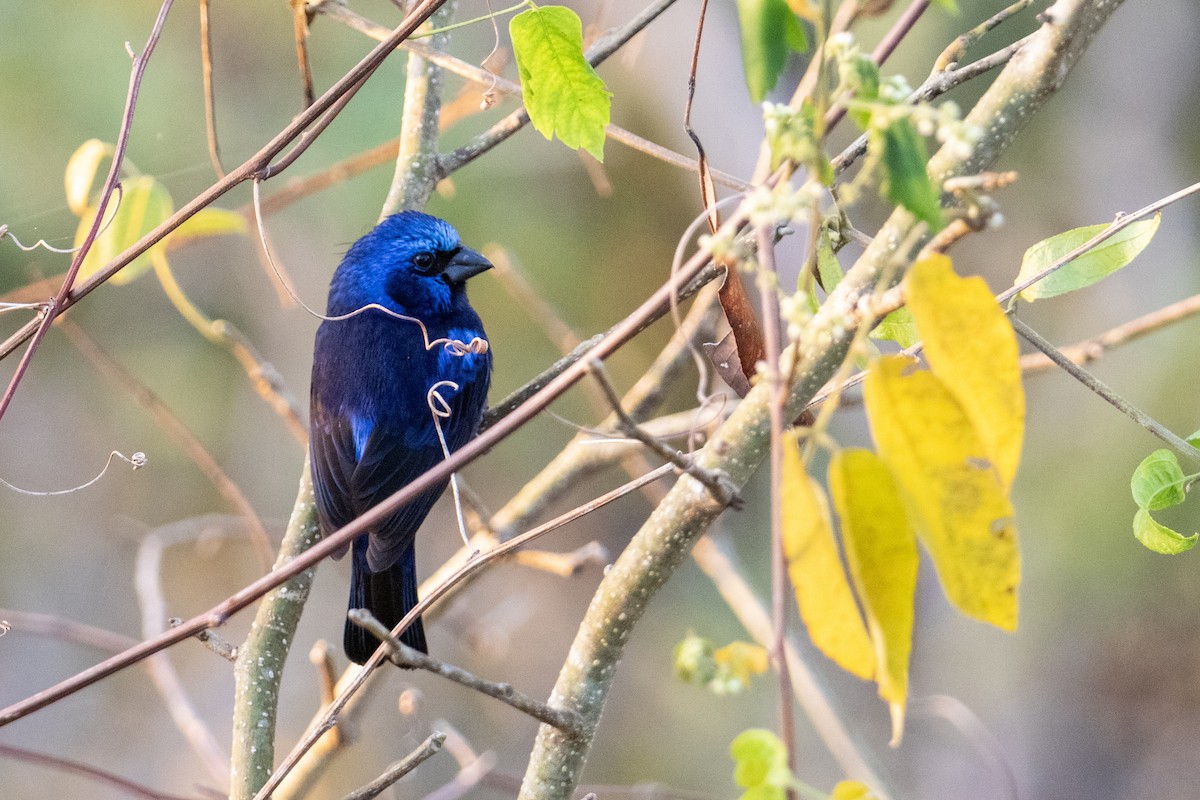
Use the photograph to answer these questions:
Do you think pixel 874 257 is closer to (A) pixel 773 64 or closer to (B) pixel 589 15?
(A) pixel 773 64

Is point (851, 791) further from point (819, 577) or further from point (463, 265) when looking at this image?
point (463, 265)

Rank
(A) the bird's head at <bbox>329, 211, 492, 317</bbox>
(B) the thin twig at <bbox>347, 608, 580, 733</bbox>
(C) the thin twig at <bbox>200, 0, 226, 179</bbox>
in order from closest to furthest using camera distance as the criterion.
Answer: (B) the thin twig at <bbox>347, 608, 580, 733</bbox> < (C) the thin twig at <bbox>200, 0, 226, 179</bbox> < (A) the bird's head at <bbox>329, 211, 492, 317</bbox>

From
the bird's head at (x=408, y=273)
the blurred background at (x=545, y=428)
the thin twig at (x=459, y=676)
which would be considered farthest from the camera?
the blurred background at (x=545, y=428)

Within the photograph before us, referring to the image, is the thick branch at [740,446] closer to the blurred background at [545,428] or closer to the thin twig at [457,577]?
the thin twig at [457,577]

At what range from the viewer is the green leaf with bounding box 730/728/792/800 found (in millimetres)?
703

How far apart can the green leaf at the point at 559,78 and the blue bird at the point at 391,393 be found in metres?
1.10

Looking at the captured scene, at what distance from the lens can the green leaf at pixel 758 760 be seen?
70 cm

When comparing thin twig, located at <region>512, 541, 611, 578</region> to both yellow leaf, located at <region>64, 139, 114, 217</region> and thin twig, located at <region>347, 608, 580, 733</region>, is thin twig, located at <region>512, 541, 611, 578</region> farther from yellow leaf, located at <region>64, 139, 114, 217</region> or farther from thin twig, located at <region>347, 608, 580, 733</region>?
yellow leaf, located at <region>64, 139, 114, 217</region>

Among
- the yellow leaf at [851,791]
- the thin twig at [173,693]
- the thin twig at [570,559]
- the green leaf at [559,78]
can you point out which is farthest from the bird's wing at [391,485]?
the yellow leaf at [851,791]

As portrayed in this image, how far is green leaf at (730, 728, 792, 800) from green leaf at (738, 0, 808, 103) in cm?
42

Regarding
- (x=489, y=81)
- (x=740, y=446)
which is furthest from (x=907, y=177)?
(x=489, y=81)

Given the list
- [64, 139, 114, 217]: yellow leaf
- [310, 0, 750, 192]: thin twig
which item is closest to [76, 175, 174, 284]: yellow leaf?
[64, 139, 114, 217]: yellow leaf

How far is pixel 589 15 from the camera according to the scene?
15.1ft

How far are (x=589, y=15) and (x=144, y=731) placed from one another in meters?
4.02
